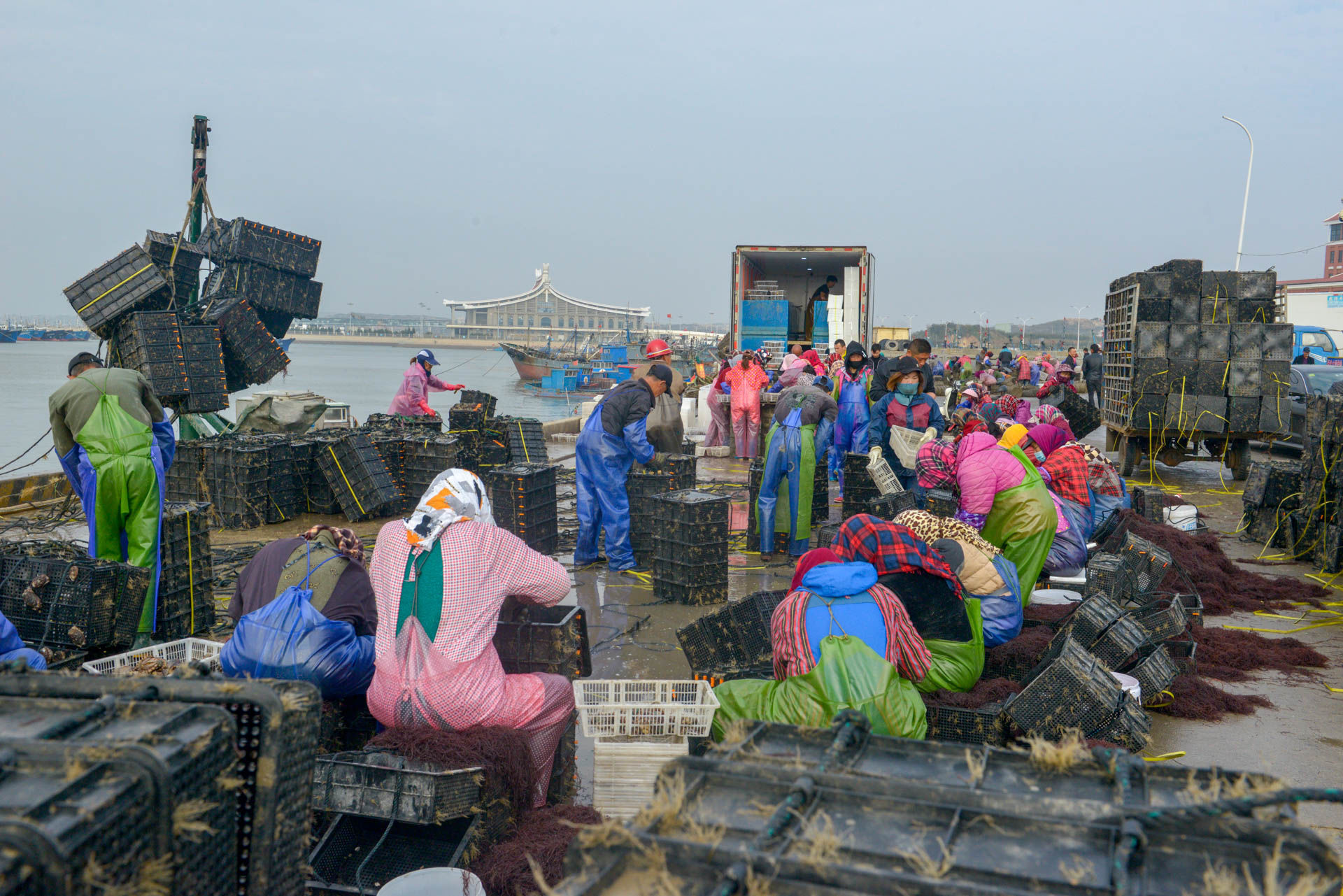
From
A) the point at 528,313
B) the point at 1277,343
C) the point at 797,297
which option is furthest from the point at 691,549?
the point at 528,313

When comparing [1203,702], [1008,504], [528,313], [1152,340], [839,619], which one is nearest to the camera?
[839,619]

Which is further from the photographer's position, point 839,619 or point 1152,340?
point 1152,340

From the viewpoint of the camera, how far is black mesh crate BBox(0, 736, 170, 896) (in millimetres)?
1572

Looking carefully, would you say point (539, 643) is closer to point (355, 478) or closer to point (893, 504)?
point (893, 504)

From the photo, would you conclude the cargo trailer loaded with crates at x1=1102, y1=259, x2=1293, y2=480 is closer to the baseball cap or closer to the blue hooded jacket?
the blue hooded jacket

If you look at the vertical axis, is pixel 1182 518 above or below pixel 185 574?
below

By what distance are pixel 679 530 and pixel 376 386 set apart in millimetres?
55997

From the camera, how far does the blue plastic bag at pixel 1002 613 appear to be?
528cm

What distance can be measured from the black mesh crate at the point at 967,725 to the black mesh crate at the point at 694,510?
3.26 meters

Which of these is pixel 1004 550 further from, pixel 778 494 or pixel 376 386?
pixel 376 386

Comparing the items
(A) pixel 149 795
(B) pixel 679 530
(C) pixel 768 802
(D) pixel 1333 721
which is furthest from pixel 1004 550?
(A) pixel 149 795

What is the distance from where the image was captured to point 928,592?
15.1 feet

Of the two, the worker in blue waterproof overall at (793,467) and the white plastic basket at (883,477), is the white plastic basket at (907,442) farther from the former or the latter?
the worker in blue waterproof overall at (793,467)

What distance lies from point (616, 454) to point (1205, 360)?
954 cm
